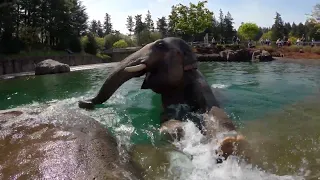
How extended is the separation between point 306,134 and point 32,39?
35194mm

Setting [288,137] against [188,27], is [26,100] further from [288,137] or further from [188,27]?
[188,27]

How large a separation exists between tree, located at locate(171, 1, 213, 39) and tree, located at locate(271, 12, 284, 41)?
22.0 metres

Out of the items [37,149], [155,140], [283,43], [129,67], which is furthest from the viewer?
[283,43]

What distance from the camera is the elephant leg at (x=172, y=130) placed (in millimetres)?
5969

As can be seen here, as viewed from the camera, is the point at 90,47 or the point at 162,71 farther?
the point at 90,47

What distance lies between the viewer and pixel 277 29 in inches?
2800

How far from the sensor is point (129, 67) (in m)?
6.84

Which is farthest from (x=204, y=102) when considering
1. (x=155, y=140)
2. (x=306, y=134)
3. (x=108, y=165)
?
(x=108, y=165)

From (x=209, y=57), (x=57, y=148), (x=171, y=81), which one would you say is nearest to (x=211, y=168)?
(x=57, y=148)

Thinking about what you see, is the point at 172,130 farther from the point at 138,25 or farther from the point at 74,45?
the point at 138,25

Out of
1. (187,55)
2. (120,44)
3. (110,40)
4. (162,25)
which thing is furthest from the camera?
(162,25)

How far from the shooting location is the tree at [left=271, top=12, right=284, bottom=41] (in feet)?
226

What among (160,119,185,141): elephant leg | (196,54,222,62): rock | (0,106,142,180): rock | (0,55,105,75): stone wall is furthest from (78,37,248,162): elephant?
(196,54,222,62): rock

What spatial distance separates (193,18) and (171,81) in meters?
46.0
